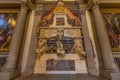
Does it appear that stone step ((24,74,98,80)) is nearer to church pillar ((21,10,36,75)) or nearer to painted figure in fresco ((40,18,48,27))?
church pillar ((21,10,36,75))

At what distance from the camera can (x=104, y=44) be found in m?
5.68

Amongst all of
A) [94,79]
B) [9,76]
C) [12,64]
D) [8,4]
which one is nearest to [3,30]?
[8,4]

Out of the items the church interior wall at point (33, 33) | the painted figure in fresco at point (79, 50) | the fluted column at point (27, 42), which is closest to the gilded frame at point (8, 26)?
the church interior wall at point (33, 33)

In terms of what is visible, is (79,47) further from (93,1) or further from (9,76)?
(9,76)

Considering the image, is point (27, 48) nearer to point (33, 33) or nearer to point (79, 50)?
point (33, 33)

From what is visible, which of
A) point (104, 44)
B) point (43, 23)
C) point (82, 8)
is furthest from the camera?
point (82, 8)

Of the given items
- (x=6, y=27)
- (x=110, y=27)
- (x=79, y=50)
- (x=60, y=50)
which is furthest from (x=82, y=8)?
(x=6, y=27)

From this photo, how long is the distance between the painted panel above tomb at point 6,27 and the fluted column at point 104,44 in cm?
497

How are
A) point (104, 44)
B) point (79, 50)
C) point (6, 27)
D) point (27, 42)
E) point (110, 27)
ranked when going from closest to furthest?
1. point (104, 44)
2. point (79, 50)
3. point (27, 42)
4. point (110, 27)
5. point (6, 27)

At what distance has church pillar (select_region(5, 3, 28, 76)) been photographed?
5266 mm

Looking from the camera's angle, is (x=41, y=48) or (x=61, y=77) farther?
(x=41, y=48)

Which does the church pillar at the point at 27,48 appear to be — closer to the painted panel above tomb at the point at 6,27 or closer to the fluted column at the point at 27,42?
the fluted column at the point at 27,42

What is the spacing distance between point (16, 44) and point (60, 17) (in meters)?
3.22

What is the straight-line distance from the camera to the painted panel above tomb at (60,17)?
707 cm
